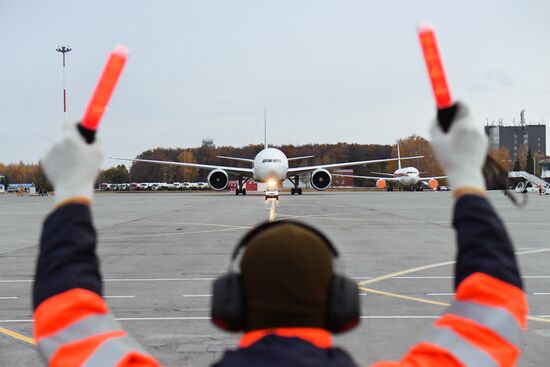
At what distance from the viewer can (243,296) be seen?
1.36 metres

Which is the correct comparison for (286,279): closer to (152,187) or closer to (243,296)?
(243,296)

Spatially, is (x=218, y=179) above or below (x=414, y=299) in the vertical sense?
above

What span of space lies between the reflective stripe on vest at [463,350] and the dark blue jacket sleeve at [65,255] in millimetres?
896

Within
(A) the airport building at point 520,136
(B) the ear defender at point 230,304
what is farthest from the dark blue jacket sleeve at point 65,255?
(A) the airport building at point 520,136

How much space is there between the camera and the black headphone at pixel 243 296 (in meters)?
1.34

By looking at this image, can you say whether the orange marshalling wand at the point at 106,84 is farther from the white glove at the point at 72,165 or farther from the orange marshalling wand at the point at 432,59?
the orange marshalling wand at the point at 432,59

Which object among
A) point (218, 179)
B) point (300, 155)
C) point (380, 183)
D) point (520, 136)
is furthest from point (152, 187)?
point (520, 136)

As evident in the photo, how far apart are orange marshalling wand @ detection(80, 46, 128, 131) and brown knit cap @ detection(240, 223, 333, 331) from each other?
1.63 feet

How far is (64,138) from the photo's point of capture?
4.66 ft

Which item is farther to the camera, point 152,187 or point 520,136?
point 520,136

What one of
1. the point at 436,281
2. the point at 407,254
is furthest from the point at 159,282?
the point at 407,254

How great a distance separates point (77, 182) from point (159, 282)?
8.51 metres

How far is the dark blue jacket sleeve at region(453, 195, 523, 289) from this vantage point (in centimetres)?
144

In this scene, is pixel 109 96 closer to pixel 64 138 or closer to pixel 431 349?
pixel 64 138
